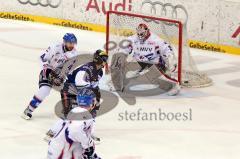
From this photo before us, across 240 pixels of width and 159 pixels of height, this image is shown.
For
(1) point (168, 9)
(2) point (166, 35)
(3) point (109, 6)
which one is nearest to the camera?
(2) point (166, 35)

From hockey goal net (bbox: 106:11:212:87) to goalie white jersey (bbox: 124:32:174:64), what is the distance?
0.21m

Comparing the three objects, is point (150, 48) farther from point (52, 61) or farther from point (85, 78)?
→ point (85, 78)

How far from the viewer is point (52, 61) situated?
9945 millimetres

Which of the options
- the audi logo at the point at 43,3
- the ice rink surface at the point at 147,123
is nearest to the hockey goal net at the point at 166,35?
the ice rink surface at the point at 147,123

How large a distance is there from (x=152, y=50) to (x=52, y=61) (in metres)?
2.90

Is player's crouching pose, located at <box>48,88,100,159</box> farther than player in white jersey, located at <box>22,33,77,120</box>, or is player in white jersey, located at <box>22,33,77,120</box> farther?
player in white jersey, located at <box>22,33,77,120</box>

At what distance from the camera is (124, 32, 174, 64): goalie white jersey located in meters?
12.3

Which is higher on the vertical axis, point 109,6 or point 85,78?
point 109,6

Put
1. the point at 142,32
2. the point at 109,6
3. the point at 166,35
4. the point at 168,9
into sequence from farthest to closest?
1. the point at 109,6
2. the point at 168,9
3. the point at 166,35
4. the point at 142,32

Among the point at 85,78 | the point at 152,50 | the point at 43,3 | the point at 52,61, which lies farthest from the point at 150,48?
the point at 43,3

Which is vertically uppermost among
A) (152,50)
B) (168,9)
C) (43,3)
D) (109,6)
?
(43,3)

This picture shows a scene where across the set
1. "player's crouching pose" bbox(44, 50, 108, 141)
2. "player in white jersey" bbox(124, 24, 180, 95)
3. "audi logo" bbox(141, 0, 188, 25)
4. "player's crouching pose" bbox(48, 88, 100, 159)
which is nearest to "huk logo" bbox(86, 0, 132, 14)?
"audi logo" bbox(141, 0, 188, 25)

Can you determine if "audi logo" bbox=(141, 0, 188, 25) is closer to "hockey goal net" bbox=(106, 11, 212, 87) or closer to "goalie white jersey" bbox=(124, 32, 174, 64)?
→ "hockey goal net" bbox=(106, 11, 212, 87)

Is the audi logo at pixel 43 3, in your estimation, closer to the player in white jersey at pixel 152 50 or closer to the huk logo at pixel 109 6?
the huk logo at pixel 109 6
